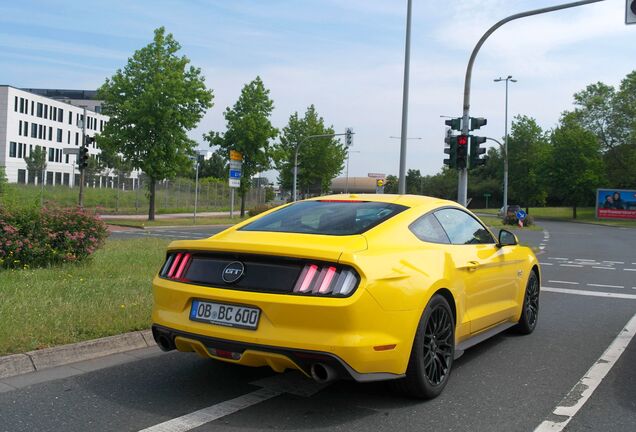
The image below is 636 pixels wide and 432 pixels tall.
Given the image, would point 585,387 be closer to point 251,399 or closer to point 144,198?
point 251,399

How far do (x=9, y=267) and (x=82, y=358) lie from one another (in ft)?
14.5

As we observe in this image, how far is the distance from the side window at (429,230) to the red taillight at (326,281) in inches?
40.2

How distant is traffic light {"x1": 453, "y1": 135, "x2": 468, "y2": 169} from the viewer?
54.0 ft

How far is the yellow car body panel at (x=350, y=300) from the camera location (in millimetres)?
3607

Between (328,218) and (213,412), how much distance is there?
170 cm

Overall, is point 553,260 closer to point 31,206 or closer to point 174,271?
point 31,206

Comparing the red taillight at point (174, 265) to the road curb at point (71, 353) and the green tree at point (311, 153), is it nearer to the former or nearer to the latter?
the road curb at point (71, 353)

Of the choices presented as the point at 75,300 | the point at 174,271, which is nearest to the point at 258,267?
the point at 174,271

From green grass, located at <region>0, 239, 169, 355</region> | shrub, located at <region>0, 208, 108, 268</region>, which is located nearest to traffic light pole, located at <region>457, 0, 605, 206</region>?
green grass, located at <region>0, 239, 169, 355</region>

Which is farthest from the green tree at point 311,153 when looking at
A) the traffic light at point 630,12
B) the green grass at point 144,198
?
the traffic light at point 630,12

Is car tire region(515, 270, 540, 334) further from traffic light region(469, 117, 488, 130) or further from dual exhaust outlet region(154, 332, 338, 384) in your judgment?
traffic light region(469, 117, 488, 130)

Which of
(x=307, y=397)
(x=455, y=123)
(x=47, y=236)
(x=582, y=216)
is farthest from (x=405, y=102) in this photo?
(x=582, y=216)

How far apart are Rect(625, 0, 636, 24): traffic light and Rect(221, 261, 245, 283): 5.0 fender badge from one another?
10.9m

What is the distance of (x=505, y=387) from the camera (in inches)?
182
